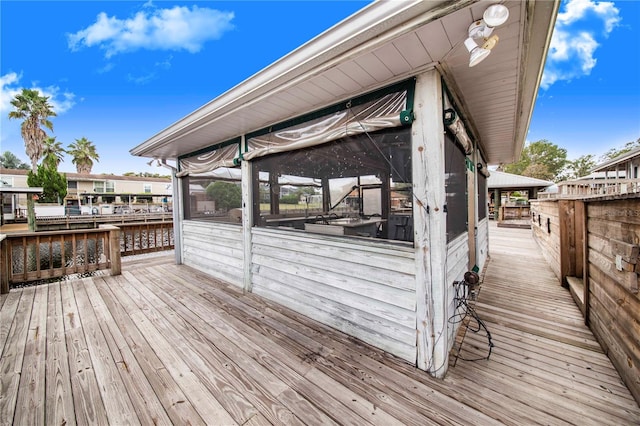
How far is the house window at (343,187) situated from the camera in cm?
190

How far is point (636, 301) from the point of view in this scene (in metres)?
1.45

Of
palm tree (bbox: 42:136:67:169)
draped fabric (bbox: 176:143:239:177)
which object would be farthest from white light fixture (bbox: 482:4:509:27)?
palm tree (bbox: 42:136:67:169)

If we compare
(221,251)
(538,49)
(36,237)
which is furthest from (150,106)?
(538,49)

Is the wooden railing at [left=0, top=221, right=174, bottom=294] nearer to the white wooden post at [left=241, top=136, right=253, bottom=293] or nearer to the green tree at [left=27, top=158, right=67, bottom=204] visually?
the white wooden post at [left=241, top=136, right=253, bottom=293]

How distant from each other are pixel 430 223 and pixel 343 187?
97cm

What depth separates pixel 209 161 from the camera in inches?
154

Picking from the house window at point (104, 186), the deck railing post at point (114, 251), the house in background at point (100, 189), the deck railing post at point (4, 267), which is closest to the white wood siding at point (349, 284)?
the deck railing post at point (114, 251)

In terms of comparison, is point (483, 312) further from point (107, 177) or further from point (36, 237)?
point (107, 177)

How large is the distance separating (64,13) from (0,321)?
10539 millimetres

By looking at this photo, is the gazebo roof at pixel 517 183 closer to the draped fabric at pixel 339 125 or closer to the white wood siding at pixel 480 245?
the white wood siding at pixel 480 245

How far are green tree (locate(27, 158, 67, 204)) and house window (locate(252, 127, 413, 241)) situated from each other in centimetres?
1964

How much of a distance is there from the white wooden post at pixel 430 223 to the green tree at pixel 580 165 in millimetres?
35754

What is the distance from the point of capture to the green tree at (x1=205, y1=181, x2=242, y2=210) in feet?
11.5

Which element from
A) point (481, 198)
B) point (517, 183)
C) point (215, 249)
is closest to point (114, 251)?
point (215, 249)
